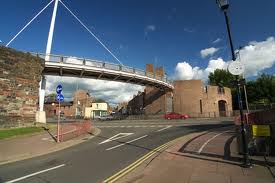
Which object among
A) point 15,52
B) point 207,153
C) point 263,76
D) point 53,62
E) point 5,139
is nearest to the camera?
point 207,153

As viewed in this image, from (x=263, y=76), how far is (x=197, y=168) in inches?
3205

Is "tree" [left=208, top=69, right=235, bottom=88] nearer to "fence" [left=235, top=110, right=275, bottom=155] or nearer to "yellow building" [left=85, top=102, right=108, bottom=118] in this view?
"yellow building" [left=85, top=102, right=108, bottom=118]

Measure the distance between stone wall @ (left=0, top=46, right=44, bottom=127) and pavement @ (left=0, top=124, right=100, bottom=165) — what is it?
413 cm

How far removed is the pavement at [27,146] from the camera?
12.1 meters

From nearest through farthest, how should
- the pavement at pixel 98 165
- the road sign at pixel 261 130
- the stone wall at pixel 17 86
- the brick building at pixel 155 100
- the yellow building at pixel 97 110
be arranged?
the pavement at pixel 98 165 → the road sign at pixel 261 130 → the stone wall at pixel 17 86 → the brick building at pixel 155 100 → the yellow building at pixel 97 110

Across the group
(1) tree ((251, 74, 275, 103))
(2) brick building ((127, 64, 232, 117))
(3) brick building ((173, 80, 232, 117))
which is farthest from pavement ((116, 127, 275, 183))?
(1) tree ((251, 74, 275, 103))

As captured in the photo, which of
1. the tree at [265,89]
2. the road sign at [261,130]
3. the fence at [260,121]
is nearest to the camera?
the road sign at [261,130]

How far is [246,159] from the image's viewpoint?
28.0ft

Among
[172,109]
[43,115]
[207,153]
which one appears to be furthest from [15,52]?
[172,109]

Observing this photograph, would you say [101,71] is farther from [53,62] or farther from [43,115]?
[43,115]

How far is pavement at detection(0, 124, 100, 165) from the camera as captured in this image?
1210 centimetres

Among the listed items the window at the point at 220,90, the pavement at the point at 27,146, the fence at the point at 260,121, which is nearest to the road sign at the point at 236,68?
the fence at the point at 260,121

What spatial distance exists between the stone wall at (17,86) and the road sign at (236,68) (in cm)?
1861

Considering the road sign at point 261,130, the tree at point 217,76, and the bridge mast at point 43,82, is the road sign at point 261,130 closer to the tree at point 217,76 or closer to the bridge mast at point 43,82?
the bridge mast at point 43,82
